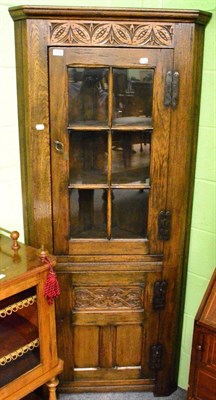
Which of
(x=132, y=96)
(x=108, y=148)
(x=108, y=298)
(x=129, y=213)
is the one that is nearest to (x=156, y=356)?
(x=108, y=298)

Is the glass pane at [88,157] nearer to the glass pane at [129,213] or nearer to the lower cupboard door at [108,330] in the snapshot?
the glass pane at [129,213]

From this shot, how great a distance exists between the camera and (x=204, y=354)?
5.20ft

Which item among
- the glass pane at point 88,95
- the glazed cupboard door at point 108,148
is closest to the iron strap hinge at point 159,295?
the glazed cupboard door at point 108,148

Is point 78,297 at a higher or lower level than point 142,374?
higher

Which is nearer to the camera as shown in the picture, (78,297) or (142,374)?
(78,297)

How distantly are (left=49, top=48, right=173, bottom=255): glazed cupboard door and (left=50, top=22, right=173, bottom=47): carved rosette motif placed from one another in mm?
32

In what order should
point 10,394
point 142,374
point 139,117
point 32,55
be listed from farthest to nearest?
1. point 142,374
2. point 139,117
3. point 32,55
4. point 10,394

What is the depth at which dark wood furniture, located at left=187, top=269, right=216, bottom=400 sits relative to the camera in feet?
5.12

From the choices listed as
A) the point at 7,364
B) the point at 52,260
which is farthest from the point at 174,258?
the point at 7,364

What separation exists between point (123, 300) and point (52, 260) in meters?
0.60

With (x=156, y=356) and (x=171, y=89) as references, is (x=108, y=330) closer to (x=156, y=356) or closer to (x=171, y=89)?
(x=156, y=356)

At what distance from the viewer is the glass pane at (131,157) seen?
1907 mm

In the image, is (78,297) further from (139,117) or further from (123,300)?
(139,117)

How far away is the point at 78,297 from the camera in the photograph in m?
2.10
